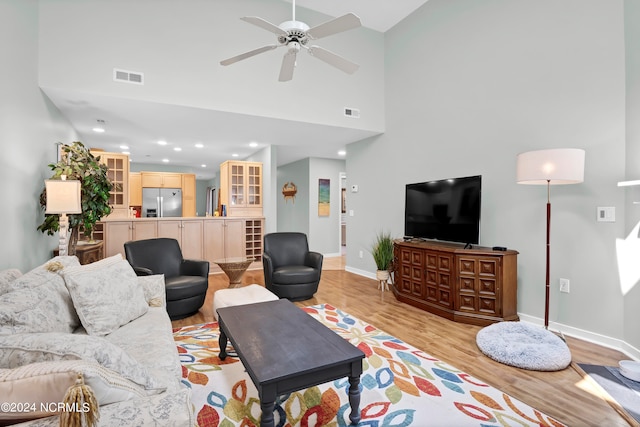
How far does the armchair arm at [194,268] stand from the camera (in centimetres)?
376

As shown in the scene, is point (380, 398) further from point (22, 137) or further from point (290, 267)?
point (22, 137)

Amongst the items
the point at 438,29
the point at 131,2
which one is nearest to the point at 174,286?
the point at 131,2

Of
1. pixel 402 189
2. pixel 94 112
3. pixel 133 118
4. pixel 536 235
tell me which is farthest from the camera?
pixel 402 189

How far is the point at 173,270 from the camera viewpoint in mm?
3877

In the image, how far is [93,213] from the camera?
11.6 feet

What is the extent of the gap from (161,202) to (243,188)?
3.70 meters

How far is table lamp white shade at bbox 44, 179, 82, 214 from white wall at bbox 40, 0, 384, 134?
4.22 feet

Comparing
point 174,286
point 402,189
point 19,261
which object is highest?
point 402,189

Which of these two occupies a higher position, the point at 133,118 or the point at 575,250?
the point at 133,118

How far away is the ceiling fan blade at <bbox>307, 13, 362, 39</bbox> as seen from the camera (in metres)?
2.27

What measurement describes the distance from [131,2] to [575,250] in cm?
554

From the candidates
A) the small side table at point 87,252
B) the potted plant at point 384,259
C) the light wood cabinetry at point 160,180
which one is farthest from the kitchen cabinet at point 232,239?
the light wood cabinetry at point 160,180

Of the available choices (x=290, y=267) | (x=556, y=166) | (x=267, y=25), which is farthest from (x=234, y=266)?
(x=556, y=166)

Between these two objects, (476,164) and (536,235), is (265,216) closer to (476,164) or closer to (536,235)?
(476,164)
